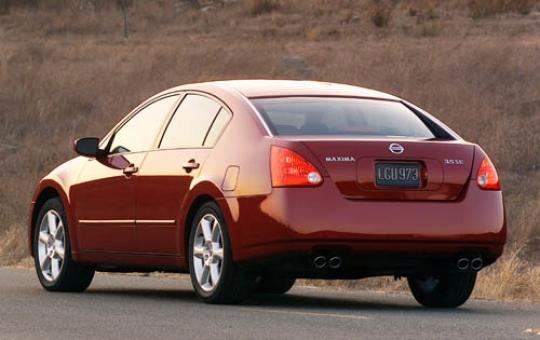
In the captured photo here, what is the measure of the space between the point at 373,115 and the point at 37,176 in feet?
54.3

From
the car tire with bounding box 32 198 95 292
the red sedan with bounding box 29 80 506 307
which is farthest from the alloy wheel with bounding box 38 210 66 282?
the red sedan with bounding box 29 80 506 307

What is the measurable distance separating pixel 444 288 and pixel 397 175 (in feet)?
4.10

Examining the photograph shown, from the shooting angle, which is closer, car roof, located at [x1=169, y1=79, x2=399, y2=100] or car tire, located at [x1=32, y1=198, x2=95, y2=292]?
car roof, located at [x1=169, y1=79, x2=399, y2=100]

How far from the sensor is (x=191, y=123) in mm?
12070

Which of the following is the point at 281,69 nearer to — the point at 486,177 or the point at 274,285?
the point at 274,285

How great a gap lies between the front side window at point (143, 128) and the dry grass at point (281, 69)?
4984 millimetres

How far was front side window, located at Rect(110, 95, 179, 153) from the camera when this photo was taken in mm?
12469

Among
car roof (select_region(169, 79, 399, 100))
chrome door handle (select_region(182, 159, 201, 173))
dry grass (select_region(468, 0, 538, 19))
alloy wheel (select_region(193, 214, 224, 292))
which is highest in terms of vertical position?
car roof (select_region(169, 79, 399, 100))

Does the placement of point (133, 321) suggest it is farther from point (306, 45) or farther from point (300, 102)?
point (306, 45)

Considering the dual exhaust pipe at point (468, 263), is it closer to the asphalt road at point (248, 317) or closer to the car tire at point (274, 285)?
the asphalt road at point (248, 317)

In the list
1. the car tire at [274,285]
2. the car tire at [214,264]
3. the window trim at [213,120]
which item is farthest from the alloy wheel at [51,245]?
the car tire at [214,264]

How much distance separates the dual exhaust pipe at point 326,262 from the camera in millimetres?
10844

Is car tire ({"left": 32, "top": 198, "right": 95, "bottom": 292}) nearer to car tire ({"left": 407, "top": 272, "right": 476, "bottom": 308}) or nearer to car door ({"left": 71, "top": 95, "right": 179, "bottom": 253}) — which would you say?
car door ({"left": 71, "top": 95, "right": 179, "bottom": 253})

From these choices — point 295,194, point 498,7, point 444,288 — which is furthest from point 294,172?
point 498,7
